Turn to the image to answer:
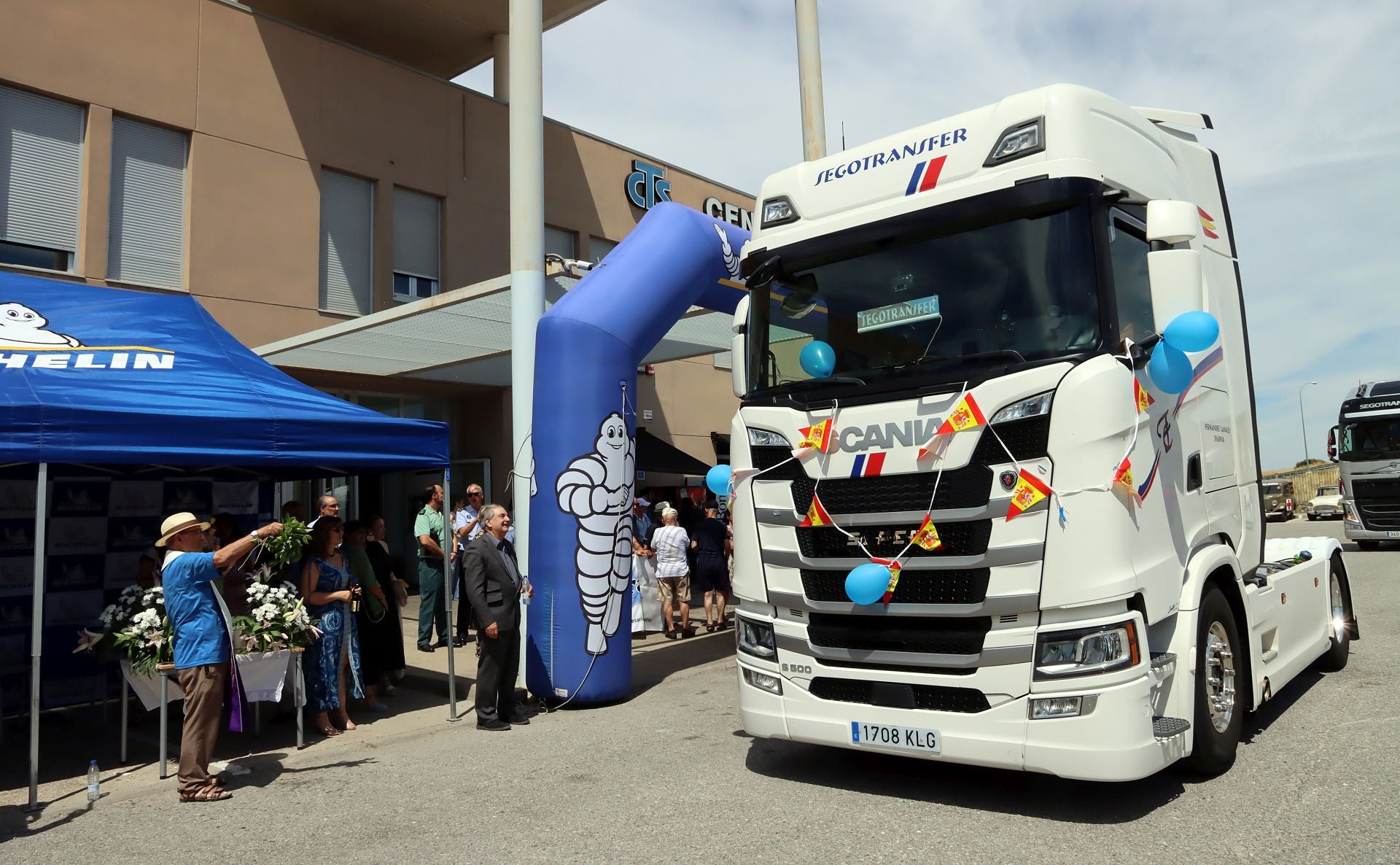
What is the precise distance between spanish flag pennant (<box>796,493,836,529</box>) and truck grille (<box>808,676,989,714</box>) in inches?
33.1

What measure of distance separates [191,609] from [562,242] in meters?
13.1

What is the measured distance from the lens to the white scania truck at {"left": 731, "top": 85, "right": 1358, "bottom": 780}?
4496mm

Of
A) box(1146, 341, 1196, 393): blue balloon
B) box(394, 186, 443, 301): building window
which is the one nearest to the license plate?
box(1146, 341, 1196, 393): blue balloon

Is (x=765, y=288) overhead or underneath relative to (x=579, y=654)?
overhead

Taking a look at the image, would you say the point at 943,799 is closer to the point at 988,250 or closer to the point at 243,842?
the point at 988,250

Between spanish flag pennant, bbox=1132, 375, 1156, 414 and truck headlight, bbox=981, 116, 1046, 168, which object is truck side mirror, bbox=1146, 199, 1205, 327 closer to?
spanish flag pennant, bbox=1132, 375, 1156, 414

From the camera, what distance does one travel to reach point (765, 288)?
5977 mm

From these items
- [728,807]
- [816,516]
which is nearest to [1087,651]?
[816,516]

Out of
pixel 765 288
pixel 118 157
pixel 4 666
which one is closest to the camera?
pixel 765 288

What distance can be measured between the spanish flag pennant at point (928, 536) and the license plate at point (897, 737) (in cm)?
93

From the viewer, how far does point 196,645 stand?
5.87m

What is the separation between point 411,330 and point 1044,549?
8.94 metres

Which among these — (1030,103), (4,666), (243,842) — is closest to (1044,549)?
(1030,103)

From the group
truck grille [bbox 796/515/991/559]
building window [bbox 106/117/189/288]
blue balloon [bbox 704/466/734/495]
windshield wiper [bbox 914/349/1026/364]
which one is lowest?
truck grille [bbox 796/515/991/559]
